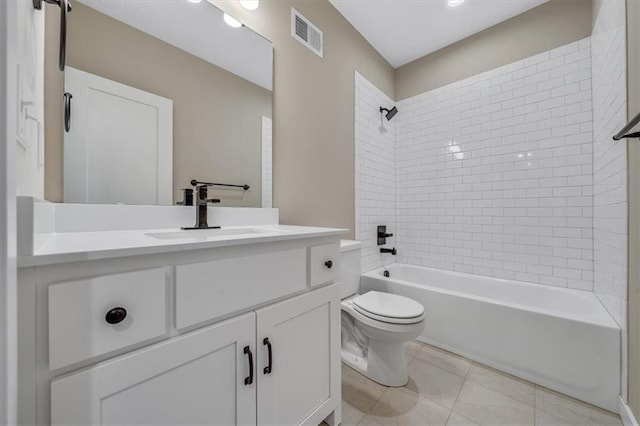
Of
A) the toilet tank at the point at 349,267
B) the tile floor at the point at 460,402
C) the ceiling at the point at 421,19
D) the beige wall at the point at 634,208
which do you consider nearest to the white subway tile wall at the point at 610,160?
the beige wall at the point at 634,208

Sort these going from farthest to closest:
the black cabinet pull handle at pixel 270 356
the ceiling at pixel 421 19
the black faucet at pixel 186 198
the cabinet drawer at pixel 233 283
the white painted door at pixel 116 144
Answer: the ceiling at pixel 421 19 < the black faucet at pixel 186 198 < the white painted door at pixel 116 144 < the black cabinet pull handle at pixel 270 356 < the cabinet drawer at pixel 233 283

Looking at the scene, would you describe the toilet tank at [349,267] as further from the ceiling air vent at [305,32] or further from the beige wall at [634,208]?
the ceiling air vent at [305,32]

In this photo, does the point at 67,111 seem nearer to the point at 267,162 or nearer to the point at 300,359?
the point at 267,162

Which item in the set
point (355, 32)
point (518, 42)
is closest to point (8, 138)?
point (355, 32)

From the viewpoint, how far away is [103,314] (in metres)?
0.58

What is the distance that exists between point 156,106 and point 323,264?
3.49 ft

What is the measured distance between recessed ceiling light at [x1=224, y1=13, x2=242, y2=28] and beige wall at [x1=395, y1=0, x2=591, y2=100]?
6.47 ft

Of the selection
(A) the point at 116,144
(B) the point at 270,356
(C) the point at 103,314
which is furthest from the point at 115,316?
(A) the point at 116,144

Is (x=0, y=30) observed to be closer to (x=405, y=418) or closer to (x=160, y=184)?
(x=160, y=184)

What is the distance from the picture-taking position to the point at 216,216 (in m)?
1.38

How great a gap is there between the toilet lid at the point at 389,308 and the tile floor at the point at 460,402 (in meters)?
0.44

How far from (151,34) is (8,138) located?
117cm

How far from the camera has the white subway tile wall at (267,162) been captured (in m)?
1.63

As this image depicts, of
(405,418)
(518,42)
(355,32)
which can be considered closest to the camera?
(405,418)
